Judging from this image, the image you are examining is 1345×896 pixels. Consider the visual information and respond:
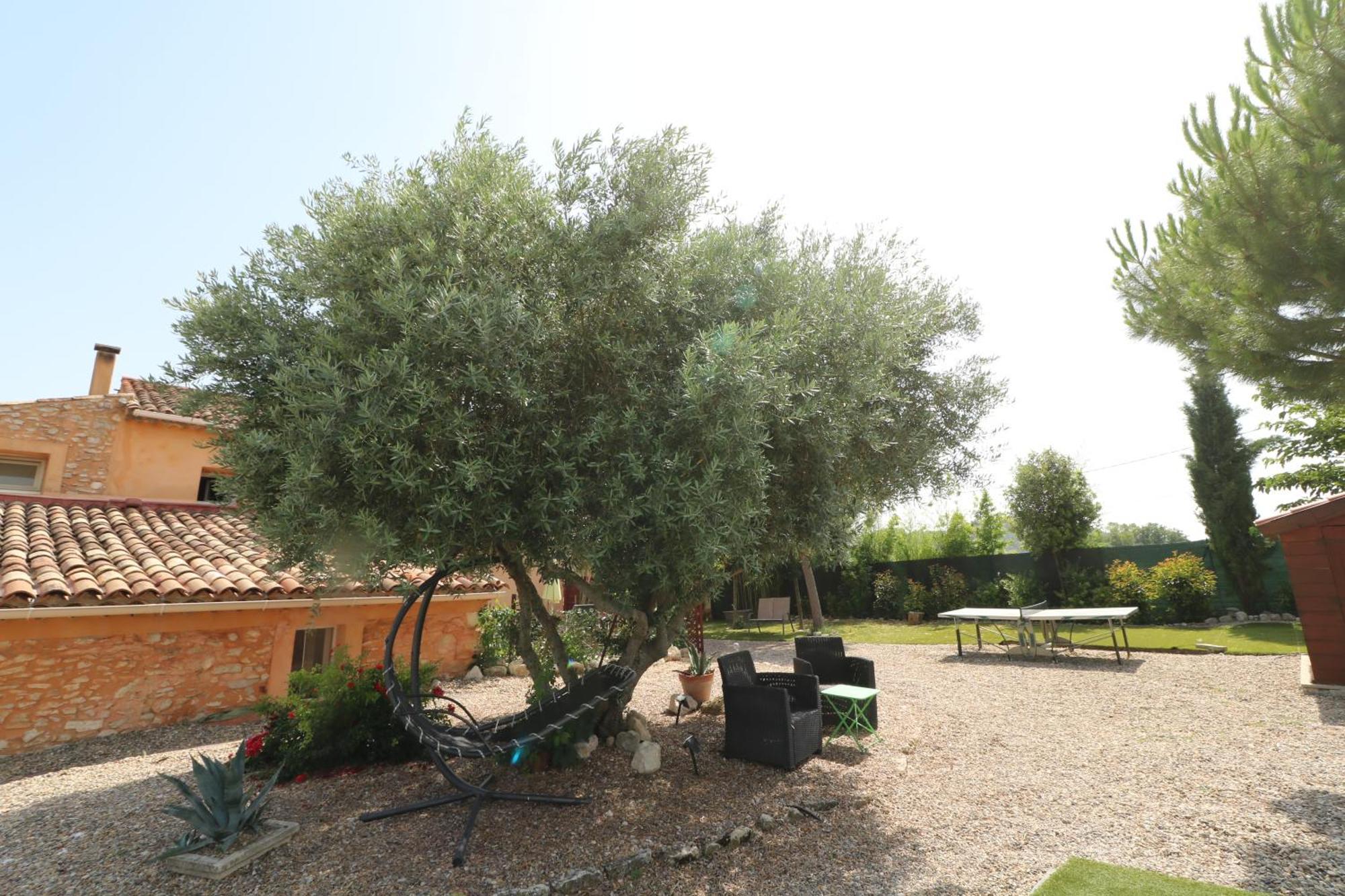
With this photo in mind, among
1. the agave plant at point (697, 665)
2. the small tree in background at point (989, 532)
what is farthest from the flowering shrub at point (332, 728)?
the small tree in background at point (989, 532)

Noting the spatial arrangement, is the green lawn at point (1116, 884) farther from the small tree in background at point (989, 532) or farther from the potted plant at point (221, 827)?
the small tree in background at point (989, 532)

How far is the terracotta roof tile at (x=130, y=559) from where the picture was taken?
6.98 meters

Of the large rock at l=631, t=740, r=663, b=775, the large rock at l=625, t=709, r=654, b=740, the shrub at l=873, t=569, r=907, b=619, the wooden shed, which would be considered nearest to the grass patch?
the large rock at l=631, t=740, r=663, b=775

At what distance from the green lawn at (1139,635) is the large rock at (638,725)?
1035 cm

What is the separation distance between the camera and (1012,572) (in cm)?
1841

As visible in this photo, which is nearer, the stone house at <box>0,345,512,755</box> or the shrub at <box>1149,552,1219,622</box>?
the stone house at <box>0,345,512,755</box>

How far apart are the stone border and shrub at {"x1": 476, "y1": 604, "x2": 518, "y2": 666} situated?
745 cm

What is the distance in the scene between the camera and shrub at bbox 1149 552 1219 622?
1512 centimetres

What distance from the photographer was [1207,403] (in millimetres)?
17594

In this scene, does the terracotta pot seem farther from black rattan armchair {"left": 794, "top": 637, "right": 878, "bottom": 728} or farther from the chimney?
the chimney

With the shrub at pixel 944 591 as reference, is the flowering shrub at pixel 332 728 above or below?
below

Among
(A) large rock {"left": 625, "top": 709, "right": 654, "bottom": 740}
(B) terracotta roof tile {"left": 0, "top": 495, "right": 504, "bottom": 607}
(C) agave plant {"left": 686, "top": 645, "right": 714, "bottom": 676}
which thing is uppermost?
(B) terracotta roof tile {"left": 0, "top": 495, "right": 504, "bottom": 607}

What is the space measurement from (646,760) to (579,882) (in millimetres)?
2009

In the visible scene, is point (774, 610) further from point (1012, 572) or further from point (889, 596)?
point (1012, 572)
